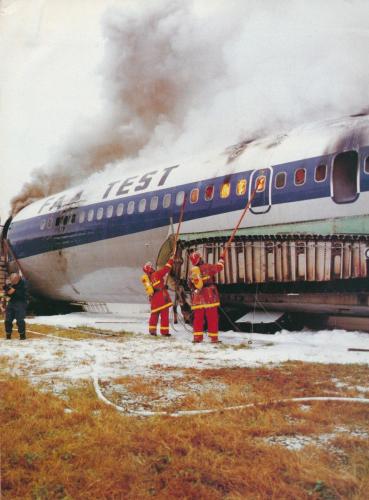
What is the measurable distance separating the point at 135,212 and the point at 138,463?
1080 cm

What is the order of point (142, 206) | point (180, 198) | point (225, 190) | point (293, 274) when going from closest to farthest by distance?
point (293, 274) < point (225, 190) < point (180, 198) < point (142, 206)

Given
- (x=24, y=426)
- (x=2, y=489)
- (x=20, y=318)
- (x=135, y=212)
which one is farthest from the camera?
(x=135, y=212)

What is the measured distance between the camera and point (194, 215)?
11766 millimetres

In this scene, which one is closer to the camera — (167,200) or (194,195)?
(194,195)

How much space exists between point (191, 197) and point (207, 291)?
3.39 m

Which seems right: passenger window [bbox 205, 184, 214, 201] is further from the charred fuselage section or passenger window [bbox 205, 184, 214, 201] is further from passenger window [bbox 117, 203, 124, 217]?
passenger window [bbox 117, 203, 124, 217]

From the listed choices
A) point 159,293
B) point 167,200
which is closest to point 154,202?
point 167,200

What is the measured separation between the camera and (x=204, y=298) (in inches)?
372

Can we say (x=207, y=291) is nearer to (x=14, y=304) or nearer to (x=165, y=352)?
(x=165, y=352)

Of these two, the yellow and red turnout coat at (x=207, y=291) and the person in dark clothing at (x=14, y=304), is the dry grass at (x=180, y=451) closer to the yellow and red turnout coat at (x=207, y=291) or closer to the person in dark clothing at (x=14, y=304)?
the yellow and red turnout coat at (x=207, y=291)

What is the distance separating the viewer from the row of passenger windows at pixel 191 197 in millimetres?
9977

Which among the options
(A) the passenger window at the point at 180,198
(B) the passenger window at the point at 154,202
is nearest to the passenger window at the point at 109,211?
(B) the passenger window at the point at 154,202

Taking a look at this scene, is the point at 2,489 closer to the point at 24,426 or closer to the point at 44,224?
the point at 24,426

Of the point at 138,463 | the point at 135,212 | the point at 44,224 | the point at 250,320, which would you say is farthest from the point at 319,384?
the point at 44,224
